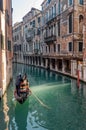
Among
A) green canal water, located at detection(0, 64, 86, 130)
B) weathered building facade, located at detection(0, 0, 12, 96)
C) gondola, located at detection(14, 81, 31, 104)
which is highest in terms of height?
weathered building facade, located at detection(0, 0, 12, 96)

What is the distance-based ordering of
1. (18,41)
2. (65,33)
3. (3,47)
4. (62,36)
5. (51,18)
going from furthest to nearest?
(18,41)
(51,18)
(62,36)
(65,33)
(3,47)

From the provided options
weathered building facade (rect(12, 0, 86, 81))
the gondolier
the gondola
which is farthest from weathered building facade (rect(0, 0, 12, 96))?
weathered building facade (rect(12, 0, 86, 81))

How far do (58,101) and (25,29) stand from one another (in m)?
36.9

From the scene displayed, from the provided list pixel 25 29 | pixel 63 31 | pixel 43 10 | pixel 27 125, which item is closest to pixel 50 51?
pixel 63 31

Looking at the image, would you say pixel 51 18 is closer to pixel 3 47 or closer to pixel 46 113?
pixel 3 47

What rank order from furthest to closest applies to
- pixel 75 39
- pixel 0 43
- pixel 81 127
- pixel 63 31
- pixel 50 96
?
pixel 63 31 → pixel 75 39 → pixel 50 96 → pixel 0 43 → pixel 81 127

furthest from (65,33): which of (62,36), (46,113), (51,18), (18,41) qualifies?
(18,41)

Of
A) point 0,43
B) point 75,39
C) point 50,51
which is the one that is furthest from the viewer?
point 50,51

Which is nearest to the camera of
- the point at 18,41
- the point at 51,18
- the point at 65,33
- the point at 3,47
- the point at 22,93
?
the point at 22,93

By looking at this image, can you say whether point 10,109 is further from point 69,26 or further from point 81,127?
point 69,26

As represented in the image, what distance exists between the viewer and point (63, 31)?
83.0 ft

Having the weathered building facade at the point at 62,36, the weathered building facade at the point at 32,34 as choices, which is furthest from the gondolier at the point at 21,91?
the weathered building facade at the point at 32,34

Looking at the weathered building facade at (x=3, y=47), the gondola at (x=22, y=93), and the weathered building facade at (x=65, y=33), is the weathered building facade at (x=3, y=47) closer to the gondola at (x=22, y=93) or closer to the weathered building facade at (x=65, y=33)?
the gondola at (x=22, y=93)

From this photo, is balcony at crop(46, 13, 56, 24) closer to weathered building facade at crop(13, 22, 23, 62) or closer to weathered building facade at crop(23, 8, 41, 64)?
weathered building facade at crop(23, 8, 41, 64)
